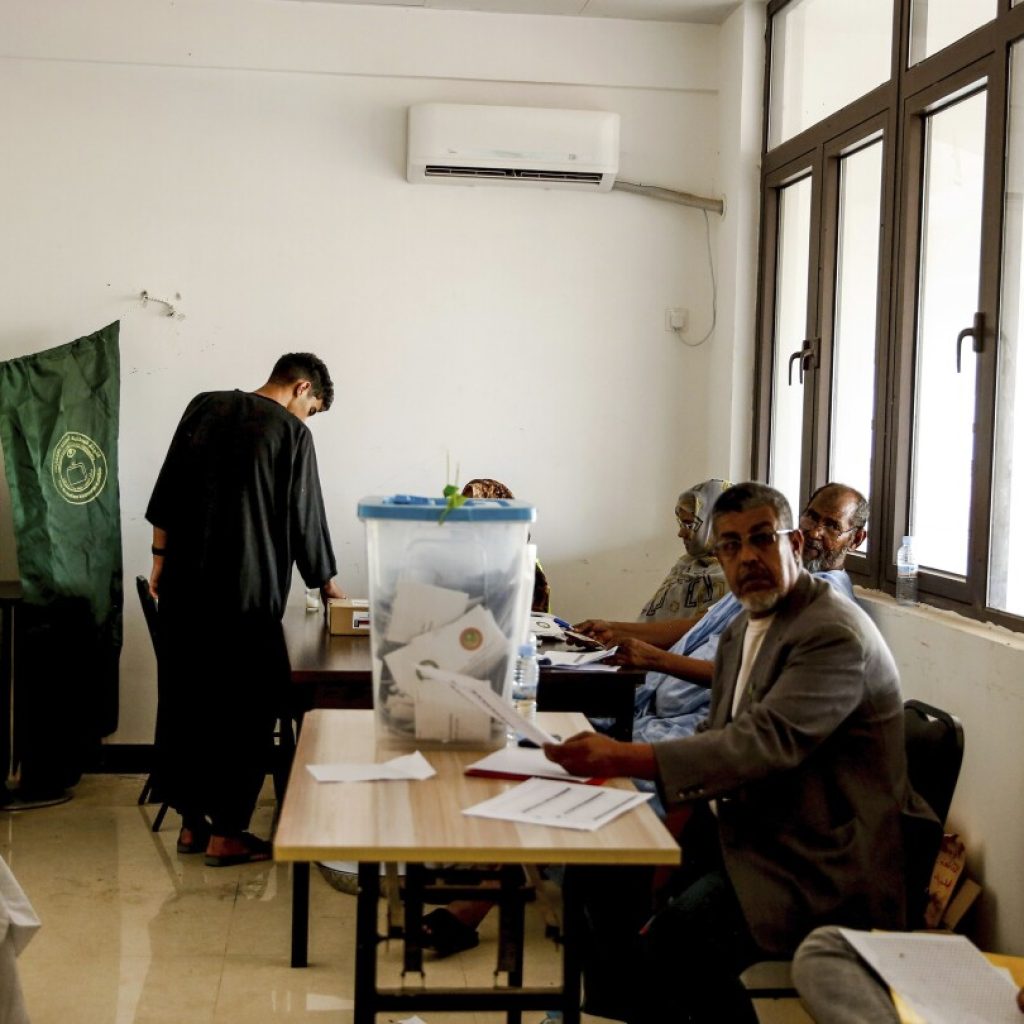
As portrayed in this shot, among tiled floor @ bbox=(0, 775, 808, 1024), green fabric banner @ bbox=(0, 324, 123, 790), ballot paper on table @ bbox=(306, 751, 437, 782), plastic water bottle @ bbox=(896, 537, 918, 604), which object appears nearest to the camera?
ballot paper on table @ bbox=(306, 751, 437, 782)

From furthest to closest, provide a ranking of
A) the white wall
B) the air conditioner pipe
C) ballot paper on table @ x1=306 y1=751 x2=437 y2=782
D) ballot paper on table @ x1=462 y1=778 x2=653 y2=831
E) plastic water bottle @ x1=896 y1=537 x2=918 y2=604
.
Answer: the air conditioner pipe
the white wall
plastic water bottle @ x1=896 y1=537 x2=918 y2=604
ballot paper on table @ x1=306 y1=751 x2=437 y2=782
ballot paper on table @ x1=462 y1=778 x2=653 y2=831

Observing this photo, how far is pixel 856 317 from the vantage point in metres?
4.27

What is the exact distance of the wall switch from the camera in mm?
5250

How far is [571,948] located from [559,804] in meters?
0.22

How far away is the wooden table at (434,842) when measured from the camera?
1811mm

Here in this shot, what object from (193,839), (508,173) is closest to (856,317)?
(508,173)

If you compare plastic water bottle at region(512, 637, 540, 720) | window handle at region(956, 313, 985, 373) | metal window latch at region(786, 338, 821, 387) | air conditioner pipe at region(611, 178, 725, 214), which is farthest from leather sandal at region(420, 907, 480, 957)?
air conditioner pipe at region(611, 178, 725, 214)

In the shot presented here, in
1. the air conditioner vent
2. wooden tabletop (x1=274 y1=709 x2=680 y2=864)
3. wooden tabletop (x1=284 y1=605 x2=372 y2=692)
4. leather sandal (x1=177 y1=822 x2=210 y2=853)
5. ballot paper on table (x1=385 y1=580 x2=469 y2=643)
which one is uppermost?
the air conditioner vent

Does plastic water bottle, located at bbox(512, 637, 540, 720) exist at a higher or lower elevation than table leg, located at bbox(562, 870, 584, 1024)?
higher

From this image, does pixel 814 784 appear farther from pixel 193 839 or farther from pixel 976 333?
pixel 193 839

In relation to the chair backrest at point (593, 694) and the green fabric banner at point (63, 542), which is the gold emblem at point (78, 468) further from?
the chair backrest at point (593, 694)

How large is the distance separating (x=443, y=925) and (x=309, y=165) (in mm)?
3005

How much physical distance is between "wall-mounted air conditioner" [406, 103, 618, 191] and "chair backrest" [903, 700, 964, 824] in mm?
3107

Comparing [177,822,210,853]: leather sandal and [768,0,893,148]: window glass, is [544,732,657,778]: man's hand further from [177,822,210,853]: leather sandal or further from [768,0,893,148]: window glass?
[768,0,893,148]: window glass
